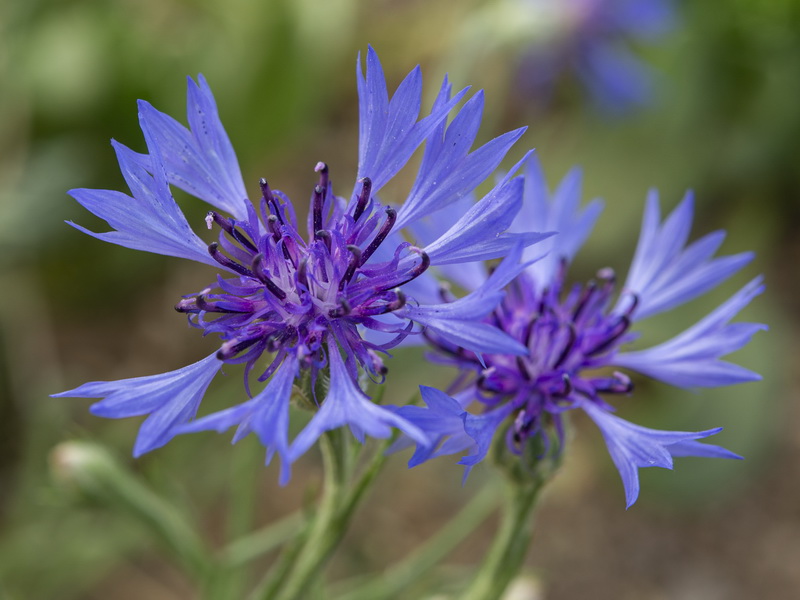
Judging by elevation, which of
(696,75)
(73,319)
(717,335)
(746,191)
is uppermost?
(696,75)

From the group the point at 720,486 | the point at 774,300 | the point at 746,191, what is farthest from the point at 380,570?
the point at 746,191

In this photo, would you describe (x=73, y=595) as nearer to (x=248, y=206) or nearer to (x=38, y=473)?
(x=38, y=473)

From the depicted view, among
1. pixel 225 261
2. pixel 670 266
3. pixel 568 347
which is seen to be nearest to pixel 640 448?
pixel 568 347

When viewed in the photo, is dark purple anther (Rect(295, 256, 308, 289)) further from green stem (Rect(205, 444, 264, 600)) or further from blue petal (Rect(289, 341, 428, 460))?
green stem (Rect(205, 444, 264, 600))

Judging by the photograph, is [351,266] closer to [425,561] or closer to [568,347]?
[568,347]

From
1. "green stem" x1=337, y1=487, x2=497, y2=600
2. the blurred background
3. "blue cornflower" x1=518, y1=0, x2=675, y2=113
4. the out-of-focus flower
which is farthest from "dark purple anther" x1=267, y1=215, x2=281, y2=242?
"blue cornflower" x1=518, y1=0, x2=675, y2=113
